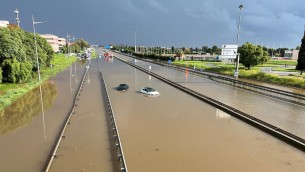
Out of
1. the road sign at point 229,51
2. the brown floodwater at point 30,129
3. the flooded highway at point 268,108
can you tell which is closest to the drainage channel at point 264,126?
the flooded highway at point 268,108

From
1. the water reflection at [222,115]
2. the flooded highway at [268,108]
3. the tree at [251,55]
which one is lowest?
the water reflection at [222,115]

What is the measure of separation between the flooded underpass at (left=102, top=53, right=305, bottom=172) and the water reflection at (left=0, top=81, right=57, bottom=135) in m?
8.87

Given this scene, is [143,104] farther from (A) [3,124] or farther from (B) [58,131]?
(A) [3,124]

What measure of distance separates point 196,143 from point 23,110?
20.0 meters

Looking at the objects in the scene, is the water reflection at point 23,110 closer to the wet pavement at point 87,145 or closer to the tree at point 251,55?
the wet pavement at point 87,145

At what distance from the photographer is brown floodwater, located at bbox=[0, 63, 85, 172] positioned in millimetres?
15539

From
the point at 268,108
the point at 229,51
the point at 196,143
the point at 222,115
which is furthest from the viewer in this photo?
the point at 229,51

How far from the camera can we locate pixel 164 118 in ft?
80.3

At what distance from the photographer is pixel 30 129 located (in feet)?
71.1

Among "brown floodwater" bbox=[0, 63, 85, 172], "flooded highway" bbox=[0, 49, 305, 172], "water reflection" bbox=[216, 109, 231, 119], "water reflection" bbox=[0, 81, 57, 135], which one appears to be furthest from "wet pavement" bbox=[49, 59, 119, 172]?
"water reflection" bbox=[216, 109, 231, 119]

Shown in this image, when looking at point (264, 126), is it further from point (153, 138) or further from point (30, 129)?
point (30, 129)

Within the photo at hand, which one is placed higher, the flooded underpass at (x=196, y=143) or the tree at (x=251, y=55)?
the tree at (x=251, y=55)

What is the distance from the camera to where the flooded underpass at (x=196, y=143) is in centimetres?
1520

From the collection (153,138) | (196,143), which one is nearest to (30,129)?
(153,138)
